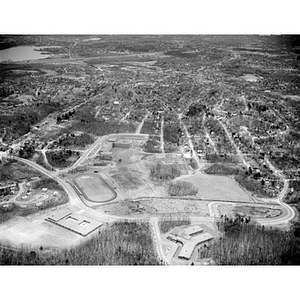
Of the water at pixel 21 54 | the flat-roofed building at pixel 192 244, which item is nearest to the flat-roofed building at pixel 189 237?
the flat-roofed building at pixel 192 244

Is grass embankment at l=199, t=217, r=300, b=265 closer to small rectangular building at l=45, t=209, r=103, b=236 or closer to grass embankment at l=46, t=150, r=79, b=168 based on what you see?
small rectangular building at l=45, t=209, r=103, b=236

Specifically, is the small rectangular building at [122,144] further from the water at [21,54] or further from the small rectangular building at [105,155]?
the water at [21,54]

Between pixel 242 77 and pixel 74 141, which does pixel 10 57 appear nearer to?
pixel 74 141

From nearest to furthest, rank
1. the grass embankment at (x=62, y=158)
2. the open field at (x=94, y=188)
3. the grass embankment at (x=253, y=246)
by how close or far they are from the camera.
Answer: the grass embankment at (x=253, y=246), the open field at (x=94, y=188), the grass embankment at (x=62, y=158)

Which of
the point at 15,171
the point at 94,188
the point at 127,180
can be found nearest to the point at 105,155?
the point at 127,180

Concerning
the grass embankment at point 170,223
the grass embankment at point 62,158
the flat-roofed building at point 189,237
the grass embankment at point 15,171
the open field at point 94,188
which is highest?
the grass embankment at point 62,158

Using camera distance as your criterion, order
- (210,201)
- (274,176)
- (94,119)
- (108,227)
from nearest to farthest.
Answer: (108,227)
(210,201)
(274,176)
(94,119)

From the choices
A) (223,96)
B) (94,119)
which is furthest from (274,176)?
(94,119)
